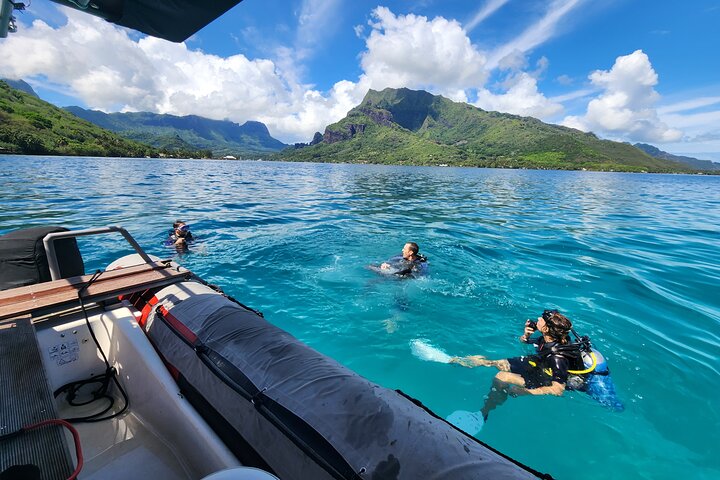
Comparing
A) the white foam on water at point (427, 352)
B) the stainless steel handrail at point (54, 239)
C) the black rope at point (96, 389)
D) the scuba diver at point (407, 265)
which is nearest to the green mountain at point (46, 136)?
the stainless steel handrail at point (54, 239)

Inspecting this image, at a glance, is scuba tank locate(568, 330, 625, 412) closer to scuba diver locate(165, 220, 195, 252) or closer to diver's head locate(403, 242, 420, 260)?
diver's head locate(403, 242, 420, 260)

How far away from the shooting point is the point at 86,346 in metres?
3.94

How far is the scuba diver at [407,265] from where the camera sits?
9438 mm

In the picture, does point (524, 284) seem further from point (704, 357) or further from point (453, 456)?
point (453, 456)

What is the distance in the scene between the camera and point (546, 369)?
5.03 m

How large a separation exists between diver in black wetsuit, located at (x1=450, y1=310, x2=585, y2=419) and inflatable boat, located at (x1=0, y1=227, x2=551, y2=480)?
3215 millimetres

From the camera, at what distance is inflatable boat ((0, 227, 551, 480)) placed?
6.37 feet

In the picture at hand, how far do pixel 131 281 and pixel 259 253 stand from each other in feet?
22.3

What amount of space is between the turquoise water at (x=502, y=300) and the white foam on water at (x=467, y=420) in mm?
136

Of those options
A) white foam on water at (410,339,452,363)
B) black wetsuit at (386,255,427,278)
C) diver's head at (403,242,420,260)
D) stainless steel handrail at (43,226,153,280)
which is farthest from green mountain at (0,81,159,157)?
white foam on water at (410,339,452,363)

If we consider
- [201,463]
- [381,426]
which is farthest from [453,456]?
[201,463]

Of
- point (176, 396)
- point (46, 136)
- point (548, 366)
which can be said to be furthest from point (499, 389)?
point (46, 136)

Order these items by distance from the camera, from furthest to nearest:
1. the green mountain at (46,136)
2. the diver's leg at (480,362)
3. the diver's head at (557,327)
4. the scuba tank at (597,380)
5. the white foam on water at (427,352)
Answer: the green mountain at (46,136)
the white foam on water at (427,352)
the diver's leg at (480,362)
the diver's head at (557,327)
the scuba tank at (597,380)

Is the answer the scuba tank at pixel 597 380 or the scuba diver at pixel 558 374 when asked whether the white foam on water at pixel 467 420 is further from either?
the scuba tank at pixel 597 380
